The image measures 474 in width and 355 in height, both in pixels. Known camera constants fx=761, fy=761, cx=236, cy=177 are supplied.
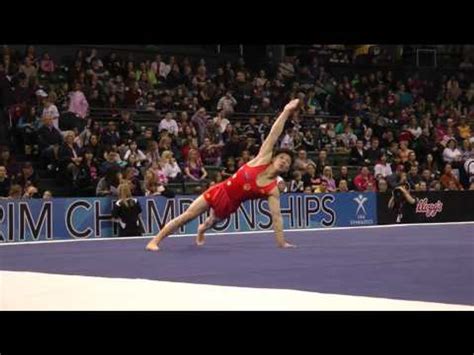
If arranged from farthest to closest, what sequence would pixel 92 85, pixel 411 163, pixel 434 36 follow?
1. pixel 411 163
2. pixel 92 85
3. pixel 434 36

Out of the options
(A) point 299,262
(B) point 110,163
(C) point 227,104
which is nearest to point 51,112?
(B) point 110,163

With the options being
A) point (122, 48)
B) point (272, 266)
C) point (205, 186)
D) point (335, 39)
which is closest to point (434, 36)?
point (335, 39)

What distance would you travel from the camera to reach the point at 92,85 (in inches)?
752

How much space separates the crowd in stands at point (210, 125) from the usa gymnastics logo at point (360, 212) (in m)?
0.54

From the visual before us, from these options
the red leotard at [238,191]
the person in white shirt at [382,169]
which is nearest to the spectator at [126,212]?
the red leotard at [238,191]

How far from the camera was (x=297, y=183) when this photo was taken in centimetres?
1820

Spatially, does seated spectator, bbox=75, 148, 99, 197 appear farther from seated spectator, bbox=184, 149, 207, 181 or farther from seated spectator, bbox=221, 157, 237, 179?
seated spectator, bbox=221, 157, 237, 179

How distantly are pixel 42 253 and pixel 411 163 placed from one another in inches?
479

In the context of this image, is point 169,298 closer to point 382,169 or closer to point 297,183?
point 297,183

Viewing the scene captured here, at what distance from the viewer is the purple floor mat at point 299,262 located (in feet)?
22.7

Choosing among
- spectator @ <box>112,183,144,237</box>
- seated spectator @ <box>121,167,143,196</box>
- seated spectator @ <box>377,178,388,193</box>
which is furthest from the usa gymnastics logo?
spectator @ <box>112,183,144,237</box>

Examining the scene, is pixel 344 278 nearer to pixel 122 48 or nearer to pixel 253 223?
pixel 253 223

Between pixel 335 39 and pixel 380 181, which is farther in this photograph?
pixel 380 181

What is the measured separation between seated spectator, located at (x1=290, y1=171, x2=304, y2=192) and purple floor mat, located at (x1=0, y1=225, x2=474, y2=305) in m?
3.91
